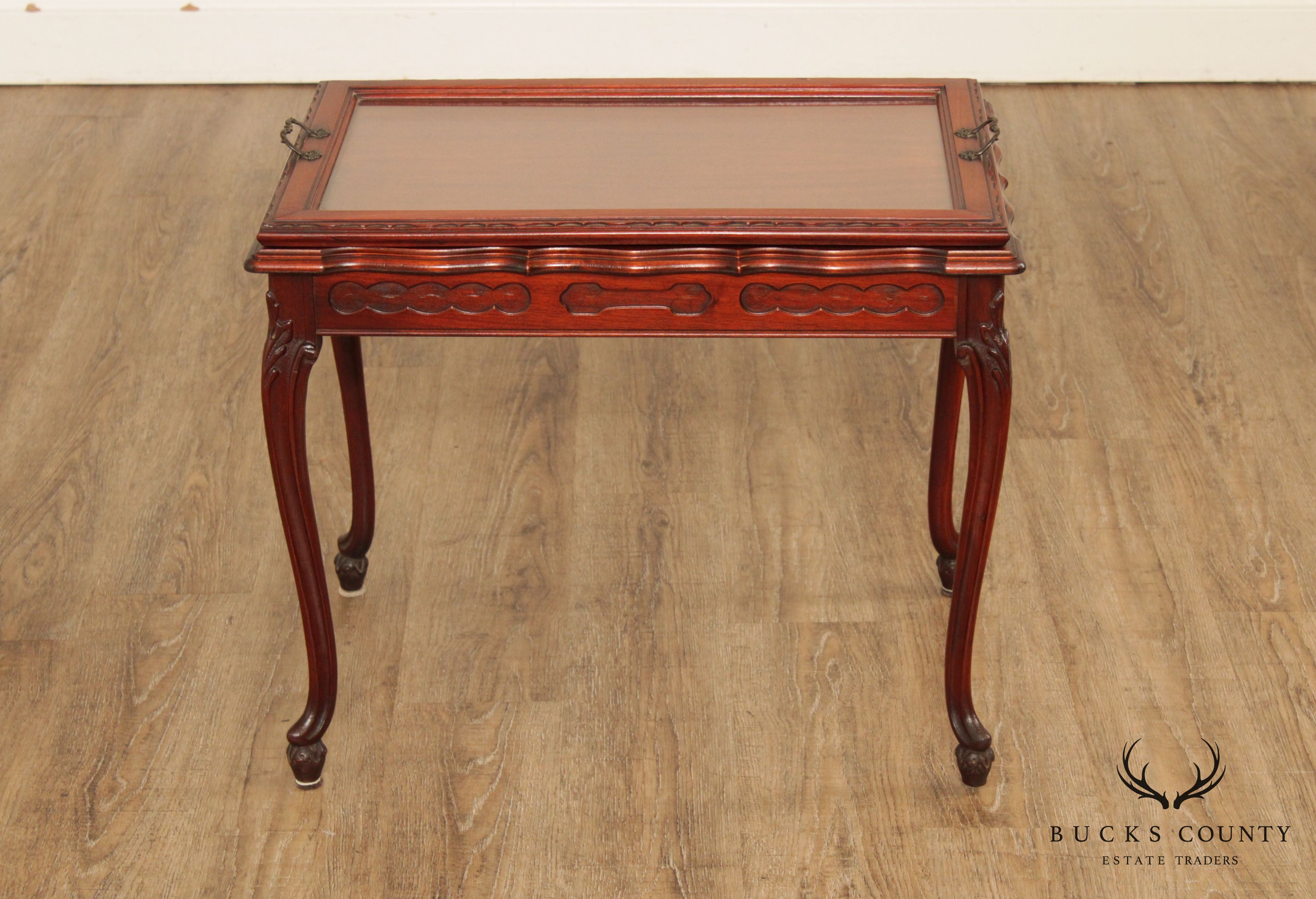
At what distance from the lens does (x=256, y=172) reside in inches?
136

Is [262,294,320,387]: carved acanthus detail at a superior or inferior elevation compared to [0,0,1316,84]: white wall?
superior

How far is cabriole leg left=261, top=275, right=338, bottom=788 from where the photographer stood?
1579 millimetres

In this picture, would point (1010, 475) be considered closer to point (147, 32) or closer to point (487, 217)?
point (487, 217)

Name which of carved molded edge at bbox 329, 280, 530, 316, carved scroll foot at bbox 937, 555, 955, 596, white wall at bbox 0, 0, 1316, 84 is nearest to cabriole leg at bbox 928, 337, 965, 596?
carved scroll foot at bbox 937, 555, 955, 596

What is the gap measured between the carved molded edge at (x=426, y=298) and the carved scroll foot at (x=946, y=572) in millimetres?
912

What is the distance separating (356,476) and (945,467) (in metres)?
0.89

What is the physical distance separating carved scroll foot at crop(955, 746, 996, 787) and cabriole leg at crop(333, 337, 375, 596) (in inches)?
Result: 37.4

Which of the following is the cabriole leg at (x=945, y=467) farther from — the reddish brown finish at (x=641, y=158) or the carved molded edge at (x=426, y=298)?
the carved molded edge at (x=426, y=298)

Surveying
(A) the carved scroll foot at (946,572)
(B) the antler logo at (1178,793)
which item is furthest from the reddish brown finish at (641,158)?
(B) the antler logo at (1178,793)

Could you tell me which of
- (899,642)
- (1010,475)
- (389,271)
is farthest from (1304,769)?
(389,271)

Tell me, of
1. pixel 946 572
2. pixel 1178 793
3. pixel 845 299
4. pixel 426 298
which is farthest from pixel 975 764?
pixel 426 298

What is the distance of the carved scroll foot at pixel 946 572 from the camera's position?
2180 millimetres

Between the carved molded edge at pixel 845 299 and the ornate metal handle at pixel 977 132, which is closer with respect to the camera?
the carved molded edge at pixel 845 299

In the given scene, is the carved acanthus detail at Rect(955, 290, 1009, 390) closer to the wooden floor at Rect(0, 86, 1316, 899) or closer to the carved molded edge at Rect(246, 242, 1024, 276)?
the carved molded edge at Rect(246, 242, 1024, 276)
